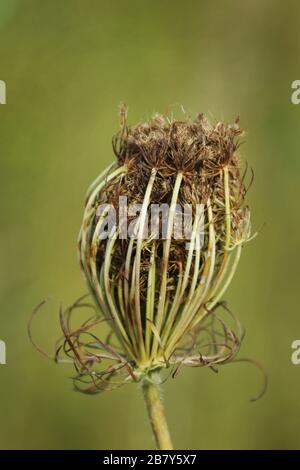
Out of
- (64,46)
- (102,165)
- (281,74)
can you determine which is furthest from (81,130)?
(281,74)

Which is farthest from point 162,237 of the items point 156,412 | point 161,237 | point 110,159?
point 110,159

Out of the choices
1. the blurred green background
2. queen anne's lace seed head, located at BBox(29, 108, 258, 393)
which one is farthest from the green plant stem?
the blurred green background

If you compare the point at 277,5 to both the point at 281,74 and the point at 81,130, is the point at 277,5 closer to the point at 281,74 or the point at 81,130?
the point at 281,74

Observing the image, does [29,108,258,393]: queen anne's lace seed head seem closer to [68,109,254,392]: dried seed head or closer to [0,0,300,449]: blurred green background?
[68,109,254,392]: dried seed head

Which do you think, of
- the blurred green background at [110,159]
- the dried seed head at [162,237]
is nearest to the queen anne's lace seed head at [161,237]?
the dried seed head at [162,237]

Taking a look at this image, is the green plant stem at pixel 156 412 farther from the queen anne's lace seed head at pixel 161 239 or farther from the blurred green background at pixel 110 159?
the blurred green background at pixel 110 159

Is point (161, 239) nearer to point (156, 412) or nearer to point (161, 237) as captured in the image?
point (161, 237)
